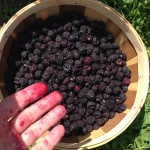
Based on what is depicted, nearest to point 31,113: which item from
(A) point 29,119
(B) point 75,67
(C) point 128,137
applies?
(A) point 29,119

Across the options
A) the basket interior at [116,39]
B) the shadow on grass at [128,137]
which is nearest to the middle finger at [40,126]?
the basket interior at [116,39]

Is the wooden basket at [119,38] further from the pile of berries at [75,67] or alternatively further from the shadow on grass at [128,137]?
the shadow on grass at [128,137]

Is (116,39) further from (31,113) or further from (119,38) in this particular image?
(31,113)

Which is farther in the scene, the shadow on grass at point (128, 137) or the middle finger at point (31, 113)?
the shadow on grass at point (128, 137)

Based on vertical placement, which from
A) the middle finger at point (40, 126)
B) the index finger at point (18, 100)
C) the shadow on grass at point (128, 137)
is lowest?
the shadow on grass at point (128, 137)

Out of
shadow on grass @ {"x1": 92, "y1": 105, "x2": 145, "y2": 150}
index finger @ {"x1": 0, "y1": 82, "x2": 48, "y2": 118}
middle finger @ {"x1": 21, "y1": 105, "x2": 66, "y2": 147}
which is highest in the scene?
index finger @ {"x1": 0, "y1": 82, "x2": 48, "y2": 118}

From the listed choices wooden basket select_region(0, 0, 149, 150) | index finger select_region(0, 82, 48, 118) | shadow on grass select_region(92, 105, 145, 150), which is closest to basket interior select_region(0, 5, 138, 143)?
wooden basket select_region(0, 0, 149, 150)

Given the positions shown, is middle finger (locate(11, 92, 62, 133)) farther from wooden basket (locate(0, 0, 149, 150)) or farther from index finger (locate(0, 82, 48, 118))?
wooden basket (locate(0, 0, 149, 150))
